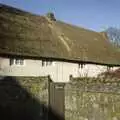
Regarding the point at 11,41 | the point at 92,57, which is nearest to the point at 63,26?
the point at 92,57

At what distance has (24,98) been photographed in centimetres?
1356

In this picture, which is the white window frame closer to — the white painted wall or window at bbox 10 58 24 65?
window at bbox 10 58 24 65

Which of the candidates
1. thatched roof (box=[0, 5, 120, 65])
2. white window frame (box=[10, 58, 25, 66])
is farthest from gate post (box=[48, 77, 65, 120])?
white window frame (box=[10, 58, 25, 66])

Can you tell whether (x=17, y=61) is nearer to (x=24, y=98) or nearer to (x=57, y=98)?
(x=24, y=98)

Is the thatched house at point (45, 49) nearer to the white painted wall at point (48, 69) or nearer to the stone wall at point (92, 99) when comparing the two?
the white painted wall at point (48, 69)

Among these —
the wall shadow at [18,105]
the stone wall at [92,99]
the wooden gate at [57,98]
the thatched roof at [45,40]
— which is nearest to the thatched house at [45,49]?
the thatched roof at [45,40]

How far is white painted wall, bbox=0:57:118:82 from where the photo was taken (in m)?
22.6

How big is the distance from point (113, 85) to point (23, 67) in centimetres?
1422

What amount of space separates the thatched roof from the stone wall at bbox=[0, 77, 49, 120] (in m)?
9.24

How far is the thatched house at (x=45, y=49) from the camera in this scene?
23.5 m

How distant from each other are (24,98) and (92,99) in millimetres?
3746

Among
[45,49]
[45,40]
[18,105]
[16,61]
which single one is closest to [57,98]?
[18,105]

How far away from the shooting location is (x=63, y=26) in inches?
1318

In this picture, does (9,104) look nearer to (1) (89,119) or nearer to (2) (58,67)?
(1) (89,119)
